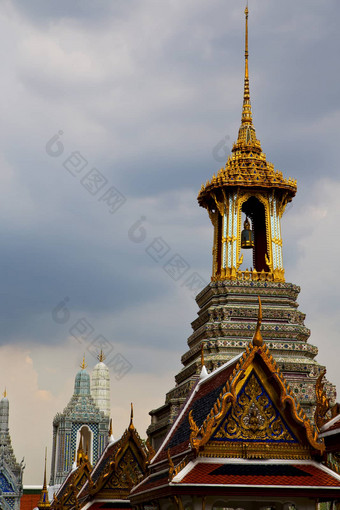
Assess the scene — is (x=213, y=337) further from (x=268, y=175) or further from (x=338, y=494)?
(x=338, y=494)

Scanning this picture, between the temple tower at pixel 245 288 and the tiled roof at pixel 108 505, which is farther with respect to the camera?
the temple tower at pixel 245 288

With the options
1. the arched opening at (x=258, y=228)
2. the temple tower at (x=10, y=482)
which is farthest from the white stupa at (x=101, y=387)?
the arched opening at (x=258, y=228)

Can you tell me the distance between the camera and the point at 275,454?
566 inches

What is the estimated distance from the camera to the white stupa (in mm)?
82312

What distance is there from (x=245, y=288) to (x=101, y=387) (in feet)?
157

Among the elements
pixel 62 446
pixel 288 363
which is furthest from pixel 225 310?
pixel 62 446

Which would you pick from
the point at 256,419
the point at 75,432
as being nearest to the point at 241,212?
the point at 256,419

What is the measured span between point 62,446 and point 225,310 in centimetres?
3513

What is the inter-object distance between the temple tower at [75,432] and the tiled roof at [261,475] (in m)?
54.5

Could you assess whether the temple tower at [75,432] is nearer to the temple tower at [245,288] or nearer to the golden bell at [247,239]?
the temple tower at [245,288]

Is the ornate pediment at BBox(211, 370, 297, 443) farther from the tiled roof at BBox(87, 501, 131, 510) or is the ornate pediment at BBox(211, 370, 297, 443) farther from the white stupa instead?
the white stupa

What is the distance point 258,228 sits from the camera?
41062 millimetres

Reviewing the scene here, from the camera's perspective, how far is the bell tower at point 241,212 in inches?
1517

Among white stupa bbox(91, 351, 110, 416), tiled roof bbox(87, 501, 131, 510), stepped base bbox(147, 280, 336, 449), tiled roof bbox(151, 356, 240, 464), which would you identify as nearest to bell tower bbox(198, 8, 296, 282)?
stepped base bbox(147, 280, 336, 449)
